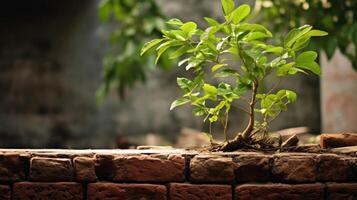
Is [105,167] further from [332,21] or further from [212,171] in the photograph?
[332,21]

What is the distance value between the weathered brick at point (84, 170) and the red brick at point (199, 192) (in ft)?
0.68

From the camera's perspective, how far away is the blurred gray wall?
15.6 ft

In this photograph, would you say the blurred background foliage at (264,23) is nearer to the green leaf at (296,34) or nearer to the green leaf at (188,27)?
the green leaf at (296,34)

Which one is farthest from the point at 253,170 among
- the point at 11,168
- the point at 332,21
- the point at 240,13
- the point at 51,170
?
the point at 332,21

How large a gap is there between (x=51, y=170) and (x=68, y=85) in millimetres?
3676

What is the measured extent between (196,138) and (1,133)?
81.3 inches

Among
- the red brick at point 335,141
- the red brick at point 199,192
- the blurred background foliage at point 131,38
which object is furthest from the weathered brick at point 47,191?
the blurred background foliage at point 131,38

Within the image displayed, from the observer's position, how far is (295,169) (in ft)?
4.26

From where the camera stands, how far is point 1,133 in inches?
Result: 194

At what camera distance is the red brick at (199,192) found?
1.29m

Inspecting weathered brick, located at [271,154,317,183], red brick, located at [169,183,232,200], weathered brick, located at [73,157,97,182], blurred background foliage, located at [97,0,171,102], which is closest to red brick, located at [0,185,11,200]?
weathered brick, located at [73,157,97,182]

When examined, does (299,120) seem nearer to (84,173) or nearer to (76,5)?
(76,5)

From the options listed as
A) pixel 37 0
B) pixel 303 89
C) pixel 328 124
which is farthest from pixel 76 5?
pixel 328 124

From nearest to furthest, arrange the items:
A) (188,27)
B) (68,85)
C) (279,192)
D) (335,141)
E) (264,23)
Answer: (279,192), (188,27), (335,141), (264,23), (68,85)
